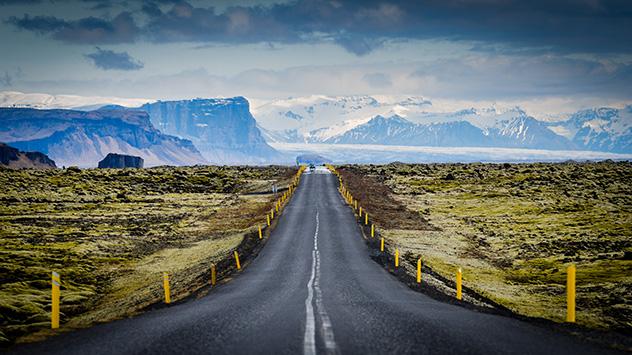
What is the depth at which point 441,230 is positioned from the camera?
54906 mm

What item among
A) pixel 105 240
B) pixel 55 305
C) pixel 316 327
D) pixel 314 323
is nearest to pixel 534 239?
pixel 105 240

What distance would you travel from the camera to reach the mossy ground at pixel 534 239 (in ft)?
85.5

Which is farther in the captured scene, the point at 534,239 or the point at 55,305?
the point at 534,239

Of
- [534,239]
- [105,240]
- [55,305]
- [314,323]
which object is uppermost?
[314,323]

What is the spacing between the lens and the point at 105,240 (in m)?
48.9

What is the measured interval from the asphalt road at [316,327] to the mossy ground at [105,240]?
130 inches

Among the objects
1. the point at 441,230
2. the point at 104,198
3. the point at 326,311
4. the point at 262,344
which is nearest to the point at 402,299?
the point at 326,311

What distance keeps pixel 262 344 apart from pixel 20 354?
17.8 feet

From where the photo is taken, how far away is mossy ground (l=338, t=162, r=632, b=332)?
26.0 metres

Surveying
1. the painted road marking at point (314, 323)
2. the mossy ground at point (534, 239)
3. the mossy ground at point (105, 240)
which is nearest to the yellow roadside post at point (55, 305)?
the mossy ground at point (105, 240)

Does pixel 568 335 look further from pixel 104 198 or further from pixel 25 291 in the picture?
pixel 104 198

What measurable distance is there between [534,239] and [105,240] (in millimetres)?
34697

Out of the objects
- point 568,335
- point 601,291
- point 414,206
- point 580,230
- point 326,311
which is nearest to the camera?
point 568,335

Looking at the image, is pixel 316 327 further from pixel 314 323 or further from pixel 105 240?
pixel 105 240
